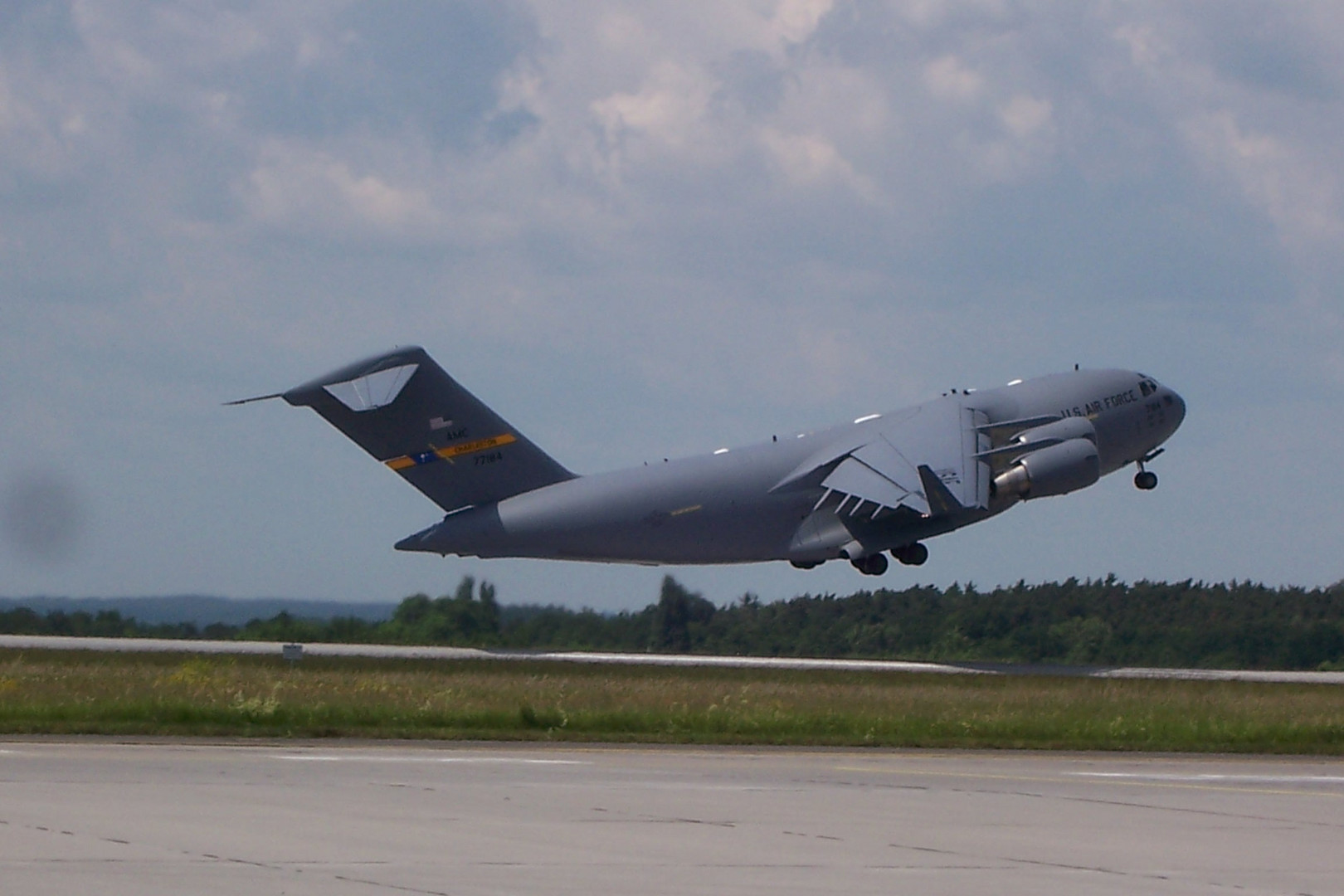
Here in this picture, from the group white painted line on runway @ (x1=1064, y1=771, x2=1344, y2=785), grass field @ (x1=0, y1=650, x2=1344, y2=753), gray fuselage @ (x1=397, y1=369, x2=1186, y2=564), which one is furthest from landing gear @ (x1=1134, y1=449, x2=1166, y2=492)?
white painted line on runway @ (x1=1064, y1=771, x2=1344, y2=785)

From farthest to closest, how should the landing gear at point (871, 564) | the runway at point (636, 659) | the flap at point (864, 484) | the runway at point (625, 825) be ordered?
the landing gear at point (871, 564)
the flap at point (864, 484)
the runway at point (636, 659)
the runway at point (625, 825)

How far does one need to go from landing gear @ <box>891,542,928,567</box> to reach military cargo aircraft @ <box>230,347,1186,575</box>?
4 centimetres

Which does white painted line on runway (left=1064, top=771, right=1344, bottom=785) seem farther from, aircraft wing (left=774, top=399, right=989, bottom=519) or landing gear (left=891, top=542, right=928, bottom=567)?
landing gear (left=891, top=542, right=928, bottom=567)

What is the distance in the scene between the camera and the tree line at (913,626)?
50.8 meters

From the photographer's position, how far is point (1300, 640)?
191ft

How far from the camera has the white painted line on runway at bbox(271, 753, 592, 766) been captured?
70.0ft

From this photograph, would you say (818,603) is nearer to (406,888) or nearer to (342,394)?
(342,394)

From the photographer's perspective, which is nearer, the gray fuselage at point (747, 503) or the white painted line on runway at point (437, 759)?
the white painted line on runway at point (437, 759)

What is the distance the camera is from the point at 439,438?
4912cm

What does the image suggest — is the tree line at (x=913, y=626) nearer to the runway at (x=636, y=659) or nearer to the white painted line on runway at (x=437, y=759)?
the runway at (x=636, y=659)

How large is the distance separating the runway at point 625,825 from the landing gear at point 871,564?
28056 mm

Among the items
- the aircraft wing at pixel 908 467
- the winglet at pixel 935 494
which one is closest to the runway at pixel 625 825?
the winglet at pixel 935 494

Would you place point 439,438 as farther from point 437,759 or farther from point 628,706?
point 437,759

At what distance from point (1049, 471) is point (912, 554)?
179 inches
